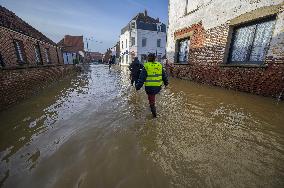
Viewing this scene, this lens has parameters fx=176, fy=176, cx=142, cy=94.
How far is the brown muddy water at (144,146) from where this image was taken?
238cm

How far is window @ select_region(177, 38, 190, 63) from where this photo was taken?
38.6 feet

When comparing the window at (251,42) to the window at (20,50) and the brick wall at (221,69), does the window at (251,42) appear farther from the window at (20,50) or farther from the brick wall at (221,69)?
the window at (20,50)

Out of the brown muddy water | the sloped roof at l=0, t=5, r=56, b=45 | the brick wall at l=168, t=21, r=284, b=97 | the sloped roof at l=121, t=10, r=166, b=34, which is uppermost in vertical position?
the sloped roof at l=121, t=10, r=166, b=34

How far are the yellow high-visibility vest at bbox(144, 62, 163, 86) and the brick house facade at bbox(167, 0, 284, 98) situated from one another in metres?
4.37

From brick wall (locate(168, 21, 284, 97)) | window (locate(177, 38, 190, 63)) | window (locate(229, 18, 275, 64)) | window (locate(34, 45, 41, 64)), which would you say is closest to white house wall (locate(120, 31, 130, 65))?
window (locate(34, 45, 41, 64))

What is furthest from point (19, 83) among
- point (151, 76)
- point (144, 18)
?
point (144, 18)

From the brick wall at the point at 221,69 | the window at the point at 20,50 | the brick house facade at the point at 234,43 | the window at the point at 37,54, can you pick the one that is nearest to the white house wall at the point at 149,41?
the brick house facade at the point at 234,43

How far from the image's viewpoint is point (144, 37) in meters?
34.2

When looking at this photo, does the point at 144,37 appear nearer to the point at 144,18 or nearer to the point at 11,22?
the point at 144,18

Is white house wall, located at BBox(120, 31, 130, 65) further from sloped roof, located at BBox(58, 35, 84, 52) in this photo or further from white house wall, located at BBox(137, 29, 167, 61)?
sloped roof, located at BBox(58, 35, 84, 52)

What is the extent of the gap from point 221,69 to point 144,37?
27.8 m

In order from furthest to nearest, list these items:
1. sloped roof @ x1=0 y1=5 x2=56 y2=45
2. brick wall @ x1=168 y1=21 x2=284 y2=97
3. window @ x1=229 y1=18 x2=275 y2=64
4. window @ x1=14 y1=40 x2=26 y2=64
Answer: window @ x1=14 y1=40 x2=26 y2=64 < sloped roof @ x1=0 y1=5 x2=56 y2=45 < window @ x1=229 y1=18 x2=275 y2=64 < brick wall @ x1=168 y1=21 x2=284 y2=97

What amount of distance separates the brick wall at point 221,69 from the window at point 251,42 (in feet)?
1.46

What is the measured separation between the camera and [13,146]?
3.39 m
